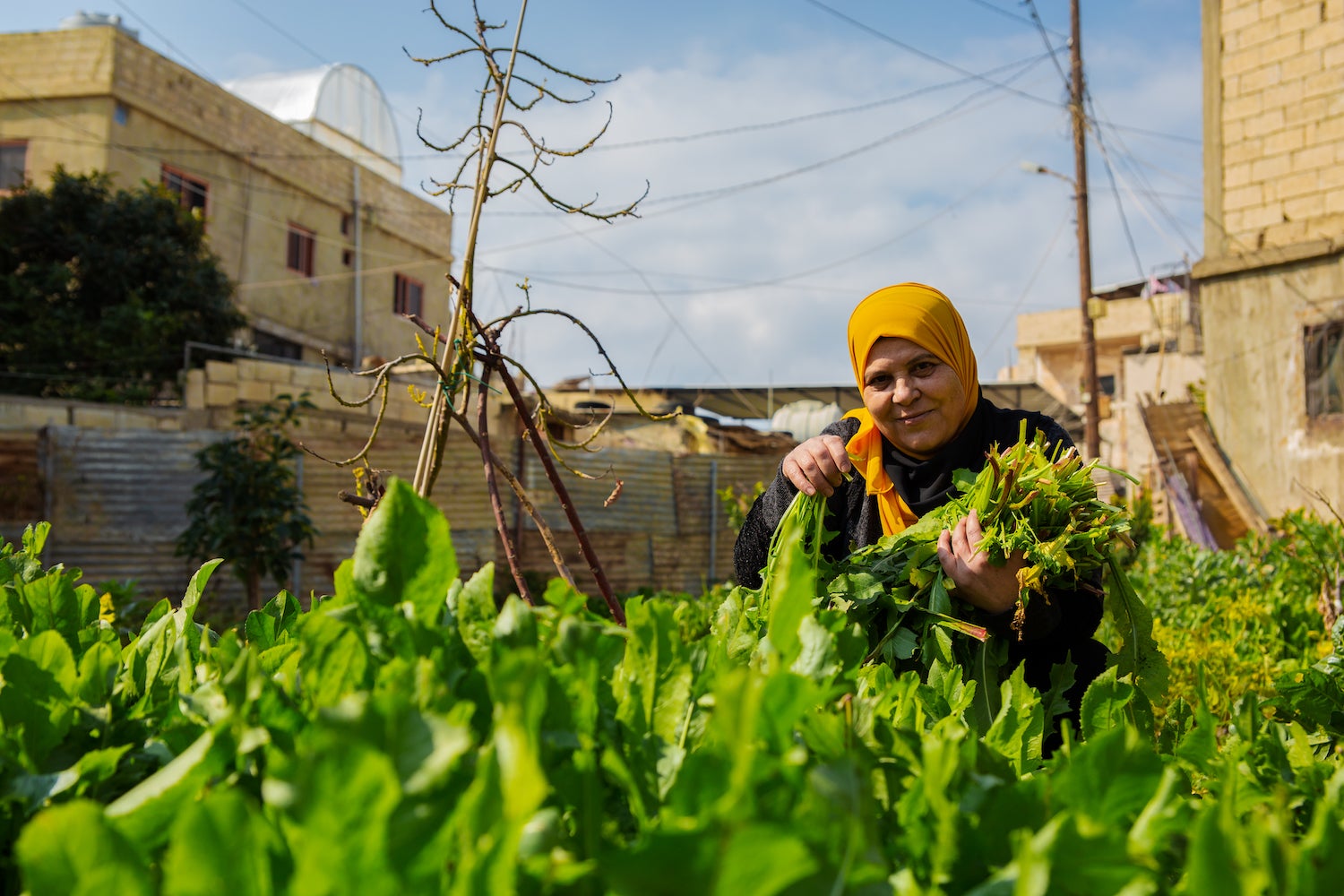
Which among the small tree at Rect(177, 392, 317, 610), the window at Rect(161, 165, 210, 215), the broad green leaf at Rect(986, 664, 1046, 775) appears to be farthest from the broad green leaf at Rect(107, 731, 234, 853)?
the window at Rect(161, 165, 210, 215)

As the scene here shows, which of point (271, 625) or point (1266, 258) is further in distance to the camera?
point (1266, 258)

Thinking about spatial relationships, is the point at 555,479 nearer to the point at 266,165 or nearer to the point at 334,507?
the point at 334,507

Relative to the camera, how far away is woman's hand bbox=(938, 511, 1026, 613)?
5.50ft

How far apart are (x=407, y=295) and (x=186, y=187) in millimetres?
6392

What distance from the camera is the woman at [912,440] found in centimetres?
214

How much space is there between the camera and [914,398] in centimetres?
227

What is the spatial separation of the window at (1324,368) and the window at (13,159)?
18572mm

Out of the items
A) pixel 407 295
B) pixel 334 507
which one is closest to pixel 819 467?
pixel 334 507

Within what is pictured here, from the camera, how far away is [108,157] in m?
16.6

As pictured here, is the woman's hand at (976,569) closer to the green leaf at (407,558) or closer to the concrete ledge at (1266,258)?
the green leaf at (407,558)

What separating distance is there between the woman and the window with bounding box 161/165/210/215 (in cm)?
1762

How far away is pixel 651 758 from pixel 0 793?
0.50 m

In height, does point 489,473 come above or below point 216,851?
above

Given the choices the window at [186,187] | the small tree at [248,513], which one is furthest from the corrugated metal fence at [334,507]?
the window at [186,187]
